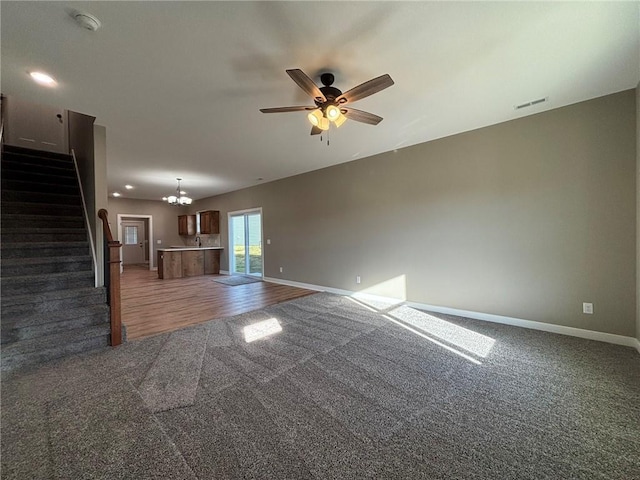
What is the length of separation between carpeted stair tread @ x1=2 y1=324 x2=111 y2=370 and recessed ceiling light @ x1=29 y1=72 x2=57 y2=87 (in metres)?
2.50

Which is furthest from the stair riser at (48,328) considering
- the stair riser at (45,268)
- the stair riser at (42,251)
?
the stair riser at (42,251)

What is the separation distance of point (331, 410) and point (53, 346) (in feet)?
9.44

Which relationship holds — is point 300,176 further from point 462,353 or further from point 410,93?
point 462,353

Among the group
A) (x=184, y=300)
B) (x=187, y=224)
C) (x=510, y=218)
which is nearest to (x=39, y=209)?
(x=184, y=300)

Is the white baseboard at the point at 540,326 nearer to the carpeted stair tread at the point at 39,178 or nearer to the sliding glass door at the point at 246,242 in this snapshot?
the sliding glass door at the point at 246,242

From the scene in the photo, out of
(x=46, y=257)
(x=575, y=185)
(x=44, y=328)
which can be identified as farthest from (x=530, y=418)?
(x=46, y=257)

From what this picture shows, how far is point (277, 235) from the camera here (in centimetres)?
657

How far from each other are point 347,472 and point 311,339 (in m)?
1.68

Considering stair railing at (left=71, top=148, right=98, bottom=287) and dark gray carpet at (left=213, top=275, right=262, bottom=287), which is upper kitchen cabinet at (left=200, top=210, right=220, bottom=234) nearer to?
dark gray carpet at (left=213, top=275, right=262, bottom=287)

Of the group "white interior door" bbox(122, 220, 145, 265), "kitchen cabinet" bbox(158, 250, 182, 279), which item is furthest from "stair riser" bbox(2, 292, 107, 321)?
"white interior door" bbox(122, 220, 145, 265)

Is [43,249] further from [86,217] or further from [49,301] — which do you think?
[49,301]

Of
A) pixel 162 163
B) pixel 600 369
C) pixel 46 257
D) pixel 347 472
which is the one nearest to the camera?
pixel 347 472

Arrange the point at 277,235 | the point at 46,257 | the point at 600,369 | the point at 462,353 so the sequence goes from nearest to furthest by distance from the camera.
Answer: the point at 600,369 < the point at 462,353 < the point at 46,257 < the point at 277,235

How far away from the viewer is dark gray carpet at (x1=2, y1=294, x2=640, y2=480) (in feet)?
4.37
